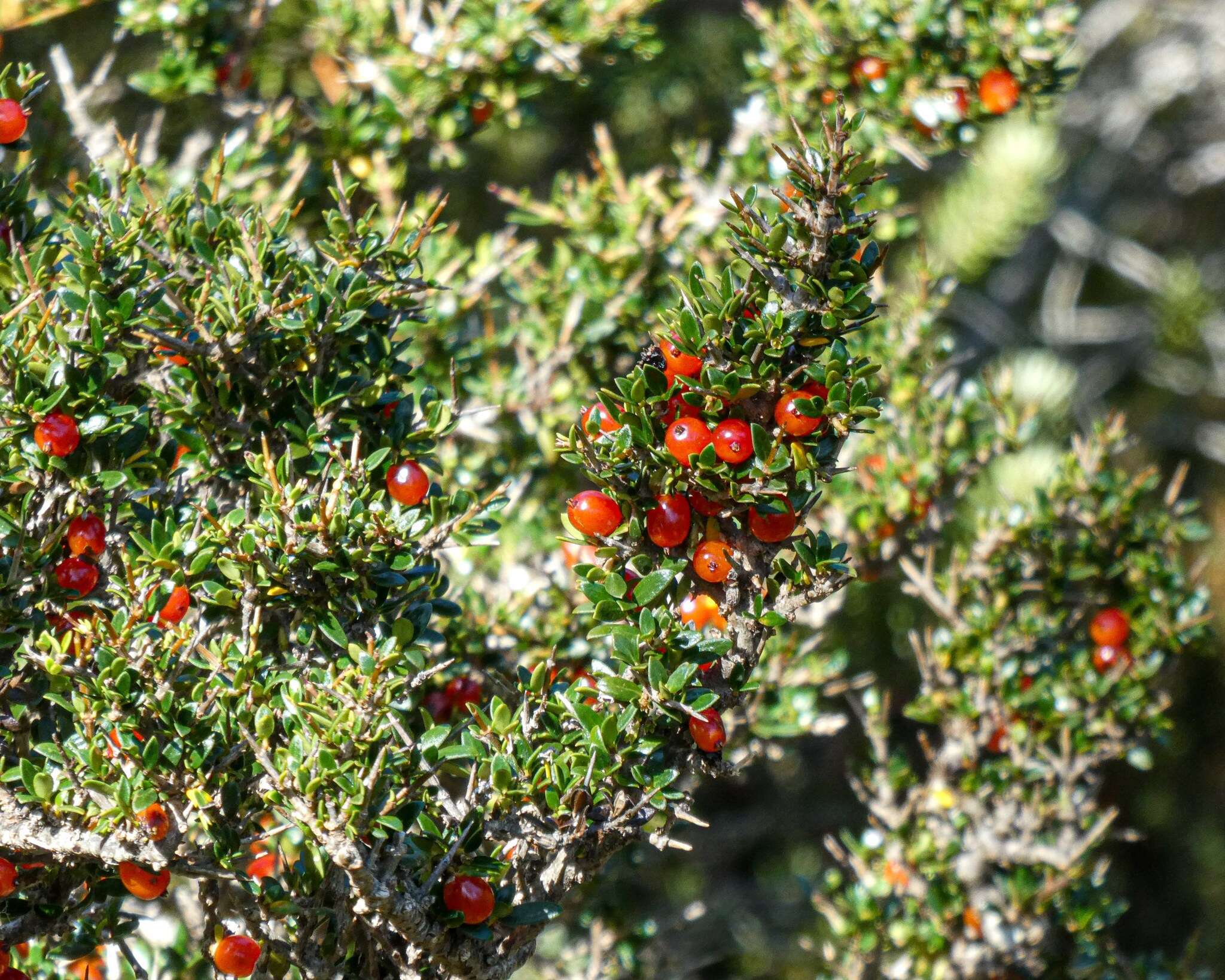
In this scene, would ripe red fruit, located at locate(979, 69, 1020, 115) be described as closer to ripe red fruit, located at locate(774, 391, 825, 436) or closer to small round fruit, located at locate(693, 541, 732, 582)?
ripe red fruit, located at locate(774, 391, 825, 436)

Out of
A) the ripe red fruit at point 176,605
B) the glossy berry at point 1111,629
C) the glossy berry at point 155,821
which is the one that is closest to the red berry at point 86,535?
the ripe red fruit at point 176,605

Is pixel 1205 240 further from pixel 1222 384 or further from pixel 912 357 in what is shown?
pixel 912 357

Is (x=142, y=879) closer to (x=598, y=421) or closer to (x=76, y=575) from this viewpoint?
(x=76, y=575)

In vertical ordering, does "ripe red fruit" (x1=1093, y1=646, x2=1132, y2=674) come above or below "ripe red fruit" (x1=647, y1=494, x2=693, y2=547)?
below

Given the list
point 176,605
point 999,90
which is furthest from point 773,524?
point 999,90

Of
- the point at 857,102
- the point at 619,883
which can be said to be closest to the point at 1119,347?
the point at 857,102

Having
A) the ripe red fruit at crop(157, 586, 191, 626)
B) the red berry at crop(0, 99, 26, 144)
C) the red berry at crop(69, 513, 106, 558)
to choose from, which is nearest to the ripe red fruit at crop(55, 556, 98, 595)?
the red berry at crop(69, 513, 106, 558)

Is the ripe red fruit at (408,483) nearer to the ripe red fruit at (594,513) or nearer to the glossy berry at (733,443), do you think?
the ripe red fruit at (594,513)

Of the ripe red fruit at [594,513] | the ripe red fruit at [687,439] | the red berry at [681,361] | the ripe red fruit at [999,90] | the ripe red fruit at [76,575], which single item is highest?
the ripe red fruit at [999,90]
